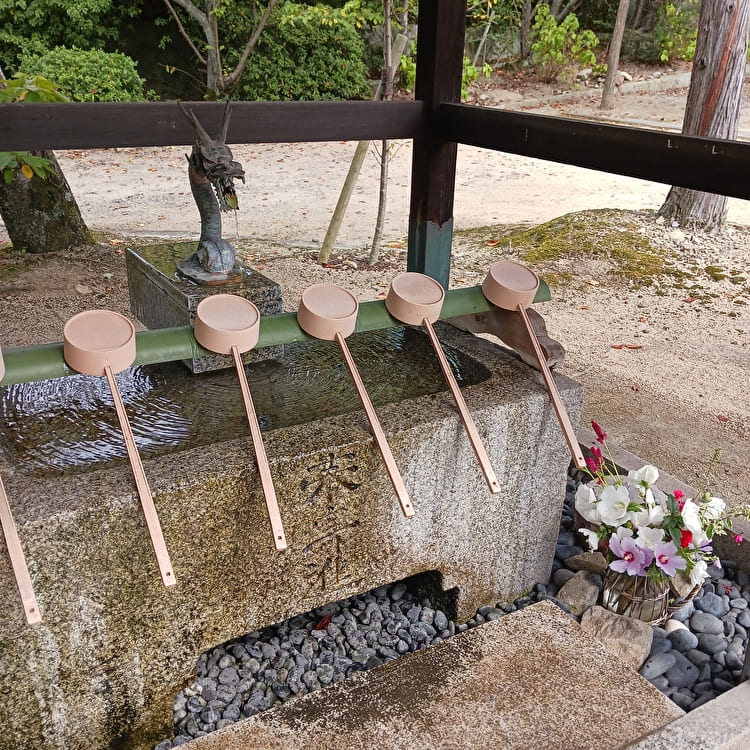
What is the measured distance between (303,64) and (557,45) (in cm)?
553

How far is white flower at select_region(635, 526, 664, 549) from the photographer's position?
2219 millimetres

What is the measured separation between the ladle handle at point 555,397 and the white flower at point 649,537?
341mm

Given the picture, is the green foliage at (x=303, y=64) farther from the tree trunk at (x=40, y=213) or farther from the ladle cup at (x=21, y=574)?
the ladle cup at (x=21, y=574)

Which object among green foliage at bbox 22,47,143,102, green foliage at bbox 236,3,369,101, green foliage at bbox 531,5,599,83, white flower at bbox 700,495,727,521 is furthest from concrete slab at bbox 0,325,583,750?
green foliage at bbox 531,5,599,83

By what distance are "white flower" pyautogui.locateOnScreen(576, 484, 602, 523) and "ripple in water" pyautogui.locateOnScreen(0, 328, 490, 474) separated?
19.2 inches

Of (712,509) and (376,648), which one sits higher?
(712,509)

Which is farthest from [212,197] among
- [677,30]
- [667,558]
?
[677,30]

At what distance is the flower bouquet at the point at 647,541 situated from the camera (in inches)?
87.7

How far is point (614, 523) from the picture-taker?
2.29 meters

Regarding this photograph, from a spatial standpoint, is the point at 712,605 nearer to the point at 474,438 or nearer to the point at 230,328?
the point at 474,438

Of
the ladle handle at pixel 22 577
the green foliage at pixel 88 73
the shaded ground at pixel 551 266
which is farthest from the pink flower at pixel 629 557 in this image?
the green foliage at pixel 88 73

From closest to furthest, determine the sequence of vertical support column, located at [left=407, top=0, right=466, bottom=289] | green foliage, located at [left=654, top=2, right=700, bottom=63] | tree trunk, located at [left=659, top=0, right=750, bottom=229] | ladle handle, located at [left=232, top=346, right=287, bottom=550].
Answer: ladle handle, located at [left=232, top=346, right=287, bottom=550] → vertical support column, located at [left=407, top=0, right=466, bottom=289] → tree trunk, located at [left=659, top=0, right=750, bottom=229] → green foliage, located at [left=654, top=2, right=700, bottom=63]

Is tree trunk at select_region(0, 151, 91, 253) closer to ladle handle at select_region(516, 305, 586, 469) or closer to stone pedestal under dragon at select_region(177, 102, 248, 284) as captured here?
stone pedestal under dragon at select_region(177, 102, 248, 284)

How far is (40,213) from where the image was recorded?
6324mm
